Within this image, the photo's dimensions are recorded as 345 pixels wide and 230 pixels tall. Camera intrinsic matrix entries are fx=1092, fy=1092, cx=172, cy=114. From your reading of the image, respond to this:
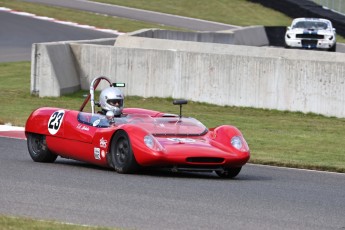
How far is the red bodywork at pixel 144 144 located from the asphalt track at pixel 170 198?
0.73ft

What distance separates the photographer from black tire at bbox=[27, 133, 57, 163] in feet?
47.9

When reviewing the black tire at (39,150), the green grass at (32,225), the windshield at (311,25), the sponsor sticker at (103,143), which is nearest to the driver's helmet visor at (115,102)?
the sponsor sticker at (103,143)

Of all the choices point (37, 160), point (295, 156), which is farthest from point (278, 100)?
point (37, 160)

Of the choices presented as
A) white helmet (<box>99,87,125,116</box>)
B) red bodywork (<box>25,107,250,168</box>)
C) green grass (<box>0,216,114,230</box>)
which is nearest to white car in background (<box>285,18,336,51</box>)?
red bodywork (<box>25,107,250,168</box>)

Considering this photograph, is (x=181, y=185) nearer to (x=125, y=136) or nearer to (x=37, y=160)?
(x=125, y=136)

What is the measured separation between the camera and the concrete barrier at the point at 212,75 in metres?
22.4

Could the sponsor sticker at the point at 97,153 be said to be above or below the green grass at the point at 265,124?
above

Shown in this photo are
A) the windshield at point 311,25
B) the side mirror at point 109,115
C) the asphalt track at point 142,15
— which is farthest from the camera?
the asphalt track at point 142,15

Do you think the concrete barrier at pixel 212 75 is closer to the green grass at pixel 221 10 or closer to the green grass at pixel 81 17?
the green grass at pixel 81 17

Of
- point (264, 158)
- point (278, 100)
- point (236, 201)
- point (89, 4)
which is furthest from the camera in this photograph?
point (89, 4)

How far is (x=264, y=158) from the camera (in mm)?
15984

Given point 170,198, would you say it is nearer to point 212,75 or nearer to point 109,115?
point 109,115

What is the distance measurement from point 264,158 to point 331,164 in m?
1.04

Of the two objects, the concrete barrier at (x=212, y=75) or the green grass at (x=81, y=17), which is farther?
→ the green grass at (x=81, y=17)
